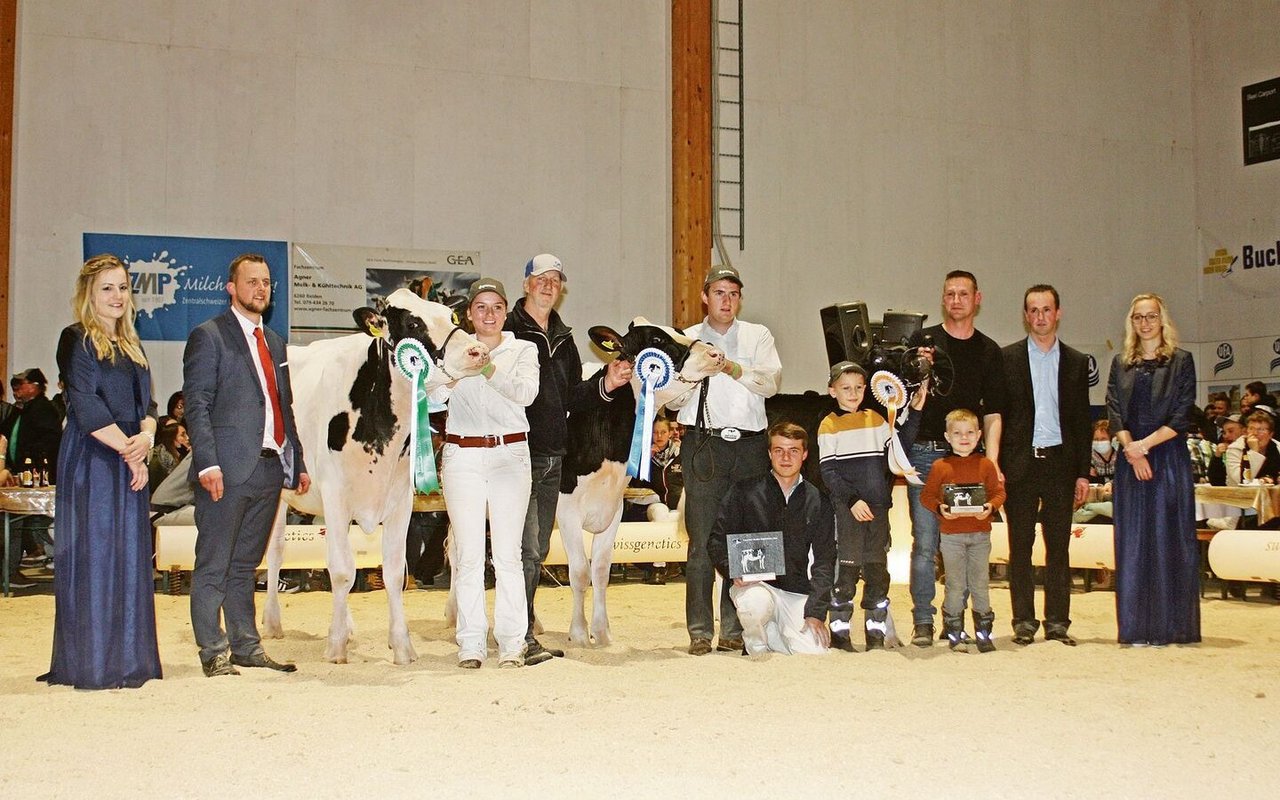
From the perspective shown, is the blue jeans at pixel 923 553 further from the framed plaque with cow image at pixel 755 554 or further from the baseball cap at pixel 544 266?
the baseball cap at pixel 544 266

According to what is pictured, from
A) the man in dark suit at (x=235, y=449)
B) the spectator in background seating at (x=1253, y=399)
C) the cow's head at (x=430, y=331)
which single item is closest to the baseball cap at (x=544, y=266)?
the cow's head at (x=430, y=331)

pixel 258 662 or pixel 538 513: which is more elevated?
pixel 538 513

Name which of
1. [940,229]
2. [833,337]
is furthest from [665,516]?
[940,229]

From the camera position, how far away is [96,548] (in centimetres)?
502

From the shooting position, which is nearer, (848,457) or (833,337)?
A: (848,457)

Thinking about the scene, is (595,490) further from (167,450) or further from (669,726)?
(167,450)

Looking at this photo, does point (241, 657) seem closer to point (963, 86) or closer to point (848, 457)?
point (848, 457)

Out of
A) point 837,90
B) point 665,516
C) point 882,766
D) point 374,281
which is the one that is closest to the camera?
point 882,766

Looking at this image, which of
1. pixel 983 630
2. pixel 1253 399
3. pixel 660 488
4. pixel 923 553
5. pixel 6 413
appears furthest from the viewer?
pixel 1253 399

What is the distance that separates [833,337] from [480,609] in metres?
2.45

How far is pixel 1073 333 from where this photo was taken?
1658 cm

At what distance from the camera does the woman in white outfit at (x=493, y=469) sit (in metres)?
5.52

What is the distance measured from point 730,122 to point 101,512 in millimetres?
10911

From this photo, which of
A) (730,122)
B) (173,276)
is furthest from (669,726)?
(730,122)
